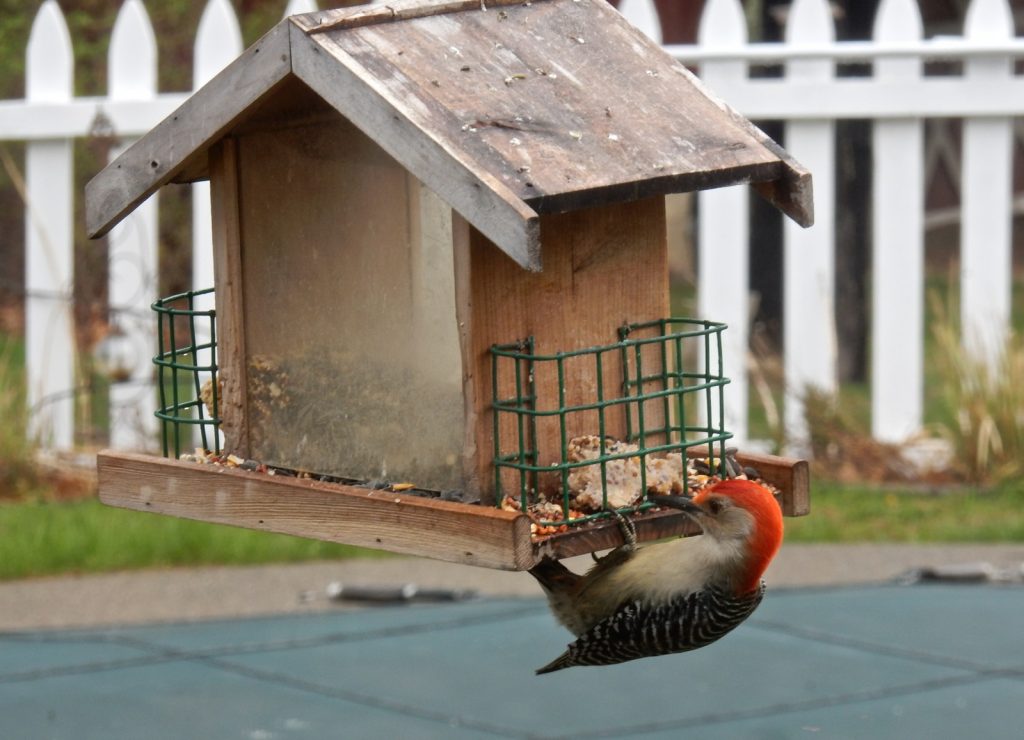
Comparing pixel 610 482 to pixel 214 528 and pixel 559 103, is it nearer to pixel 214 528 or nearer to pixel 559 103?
pixel 559 103

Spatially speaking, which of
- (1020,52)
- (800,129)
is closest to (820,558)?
(800,129)

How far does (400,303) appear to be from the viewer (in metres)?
3.01

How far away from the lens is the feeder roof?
100.0 inches

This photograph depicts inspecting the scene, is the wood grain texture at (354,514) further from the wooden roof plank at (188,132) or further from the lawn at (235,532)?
the lawn at (235,532)

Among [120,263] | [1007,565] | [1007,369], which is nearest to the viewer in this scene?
[1007,565]

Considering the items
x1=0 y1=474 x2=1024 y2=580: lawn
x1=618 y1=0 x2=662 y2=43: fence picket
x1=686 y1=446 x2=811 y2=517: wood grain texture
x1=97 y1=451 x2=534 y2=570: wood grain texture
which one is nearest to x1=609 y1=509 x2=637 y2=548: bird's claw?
x1=97 y1=451 x2=534 y2=570: wood grain texture

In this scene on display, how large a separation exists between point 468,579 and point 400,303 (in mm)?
3778

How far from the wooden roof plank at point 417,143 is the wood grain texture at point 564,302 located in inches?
12.0

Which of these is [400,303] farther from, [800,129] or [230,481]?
[800,129]

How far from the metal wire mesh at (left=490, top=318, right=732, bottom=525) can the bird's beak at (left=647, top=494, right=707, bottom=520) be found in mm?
65

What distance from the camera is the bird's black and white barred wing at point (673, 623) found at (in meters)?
2.89

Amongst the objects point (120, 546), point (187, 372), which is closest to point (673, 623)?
point (120, 546)

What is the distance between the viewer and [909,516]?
23.2 ft

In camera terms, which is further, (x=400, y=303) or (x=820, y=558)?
(x=820, y=558)
